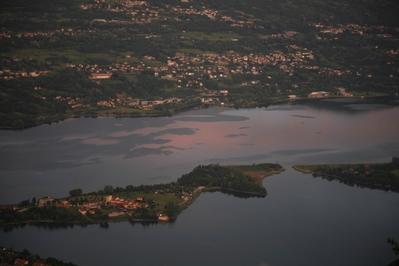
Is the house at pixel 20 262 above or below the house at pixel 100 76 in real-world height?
below

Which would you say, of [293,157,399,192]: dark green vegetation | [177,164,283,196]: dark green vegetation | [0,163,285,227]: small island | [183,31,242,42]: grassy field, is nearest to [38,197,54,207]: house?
[0,163,285,227]: small island

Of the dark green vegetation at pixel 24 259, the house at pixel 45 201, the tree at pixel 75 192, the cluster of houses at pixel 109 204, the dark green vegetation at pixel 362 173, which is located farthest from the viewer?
the dark green vegetation at pixel 362 173

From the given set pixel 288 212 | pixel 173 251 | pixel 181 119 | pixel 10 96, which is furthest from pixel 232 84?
pixel 173 251

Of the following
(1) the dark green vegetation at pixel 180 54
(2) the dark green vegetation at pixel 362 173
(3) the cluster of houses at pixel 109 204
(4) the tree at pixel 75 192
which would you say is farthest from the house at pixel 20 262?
(1) the dark green vegetation at pixel 180 54

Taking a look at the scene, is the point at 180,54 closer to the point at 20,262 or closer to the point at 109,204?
the point at 109,204

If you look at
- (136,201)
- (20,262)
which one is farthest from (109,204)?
(20,262)

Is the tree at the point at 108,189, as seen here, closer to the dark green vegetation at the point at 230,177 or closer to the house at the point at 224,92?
the dark green vegetation at the point at 230,177
